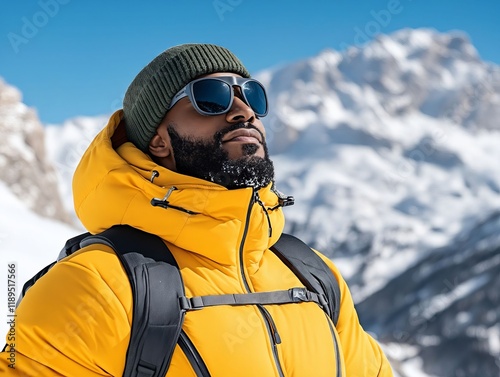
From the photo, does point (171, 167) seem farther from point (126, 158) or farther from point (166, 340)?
point (166, 340)

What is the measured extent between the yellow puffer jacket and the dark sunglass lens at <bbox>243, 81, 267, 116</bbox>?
1.87 ft

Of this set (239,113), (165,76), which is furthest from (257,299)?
(165,76)

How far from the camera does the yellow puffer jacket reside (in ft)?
9.93

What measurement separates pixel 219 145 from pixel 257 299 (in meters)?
0.97

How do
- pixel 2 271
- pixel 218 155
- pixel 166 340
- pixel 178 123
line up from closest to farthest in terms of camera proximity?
pixel 166 340 < pixel 218 155 < pixel 178 123 < pixel 2 271

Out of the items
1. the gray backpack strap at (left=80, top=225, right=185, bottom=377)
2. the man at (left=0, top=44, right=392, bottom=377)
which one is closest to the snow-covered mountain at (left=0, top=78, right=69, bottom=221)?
the man at (left=0, top=44, right=392, bottom=377)

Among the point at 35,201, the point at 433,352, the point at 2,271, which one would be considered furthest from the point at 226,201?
the point at 433,352

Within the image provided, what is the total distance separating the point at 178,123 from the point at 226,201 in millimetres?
749

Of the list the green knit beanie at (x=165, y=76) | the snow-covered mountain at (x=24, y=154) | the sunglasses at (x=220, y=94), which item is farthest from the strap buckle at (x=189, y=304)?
the snow-covered mountain at (x=24, y=154)

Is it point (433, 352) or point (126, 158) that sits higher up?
point (433, 352)

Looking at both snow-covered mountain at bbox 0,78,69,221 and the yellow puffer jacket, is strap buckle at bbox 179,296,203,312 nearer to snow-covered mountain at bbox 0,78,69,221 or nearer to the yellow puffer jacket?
the yellow puffer jacket

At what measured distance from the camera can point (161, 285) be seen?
3.15 meters

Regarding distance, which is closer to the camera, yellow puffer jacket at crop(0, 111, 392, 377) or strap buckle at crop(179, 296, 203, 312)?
yellow puffer jacket at crop(0, 111, 392, 377)

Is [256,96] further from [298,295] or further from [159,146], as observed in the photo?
[298,295]
